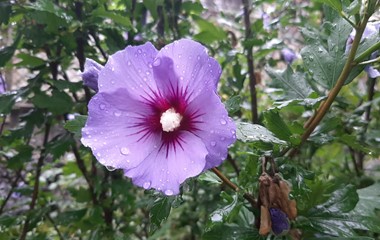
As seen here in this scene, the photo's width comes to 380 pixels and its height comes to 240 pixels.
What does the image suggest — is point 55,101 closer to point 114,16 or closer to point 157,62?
point 114,16

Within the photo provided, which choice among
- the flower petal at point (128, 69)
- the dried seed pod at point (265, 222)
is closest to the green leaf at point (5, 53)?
the flower petal at point (128, 69)

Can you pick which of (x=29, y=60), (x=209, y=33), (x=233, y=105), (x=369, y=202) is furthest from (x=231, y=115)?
(x=29, y=60)

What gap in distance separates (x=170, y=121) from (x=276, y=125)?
205 millimetres

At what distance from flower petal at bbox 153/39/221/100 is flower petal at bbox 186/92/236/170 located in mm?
18

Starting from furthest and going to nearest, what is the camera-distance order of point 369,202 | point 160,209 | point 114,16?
1. point 114,16
2. point 369,202
3. point 160,209

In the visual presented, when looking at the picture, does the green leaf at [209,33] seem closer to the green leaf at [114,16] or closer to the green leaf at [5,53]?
the green leaf at [114,16]

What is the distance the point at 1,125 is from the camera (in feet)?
4.60

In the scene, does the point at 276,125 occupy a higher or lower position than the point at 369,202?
higher

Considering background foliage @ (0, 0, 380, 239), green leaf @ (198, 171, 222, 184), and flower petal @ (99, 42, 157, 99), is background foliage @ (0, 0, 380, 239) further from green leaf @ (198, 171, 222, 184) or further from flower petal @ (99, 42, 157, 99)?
flower petal @ (99, 42, 157, 99)

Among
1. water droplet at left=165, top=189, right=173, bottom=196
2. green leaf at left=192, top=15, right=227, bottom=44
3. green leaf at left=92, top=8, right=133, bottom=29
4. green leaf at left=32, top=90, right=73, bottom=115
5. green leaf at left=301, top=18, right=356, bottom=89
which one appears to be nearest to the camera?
water droplet at left=165, top=189, right=173, bottom=196

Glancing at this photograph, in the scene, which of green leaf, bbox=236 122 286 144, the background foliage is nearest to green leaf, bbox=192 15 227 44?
the background foliage

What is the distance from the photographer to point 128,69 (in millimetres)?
661

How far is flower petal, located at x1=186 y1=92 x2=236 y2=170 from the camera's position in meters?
0.62

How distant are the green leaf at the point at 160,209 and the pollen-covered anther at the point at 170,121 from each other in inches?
4.9
